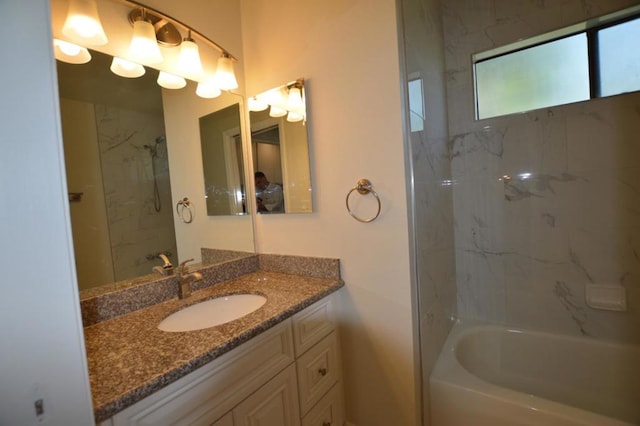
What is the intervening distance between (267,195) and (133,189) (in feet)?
2.21

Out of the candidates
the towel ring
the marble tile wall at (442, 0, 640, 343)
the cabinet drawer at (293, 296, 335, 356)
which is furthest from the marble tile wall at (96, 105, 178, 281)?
the marble tile wall at (442, 0, 640, 343)

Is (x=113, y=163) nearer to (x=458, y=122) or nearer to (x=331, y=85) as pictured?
(x=331, y=85)

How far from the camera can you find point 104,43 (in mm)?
1135

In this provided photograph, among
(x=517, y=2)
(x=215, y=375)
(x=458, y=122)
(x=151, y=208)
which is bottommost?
(x=215, y=375)

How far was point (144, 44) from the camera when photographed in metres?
1.24

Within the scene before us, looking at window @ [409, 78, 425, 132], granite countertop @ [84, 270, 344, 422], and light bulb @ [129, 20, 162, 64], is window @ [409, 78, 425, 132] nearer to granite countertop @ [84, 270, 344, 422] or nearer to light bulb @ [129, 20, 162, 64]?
granite countertop @ [84, 270, 344, 422]

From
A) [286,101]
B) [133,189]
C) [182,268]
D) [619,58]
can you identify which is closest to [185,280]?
[182,268]

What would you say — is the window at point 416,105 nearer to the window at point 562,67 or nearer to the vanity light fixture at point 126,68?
the window at point 562,67

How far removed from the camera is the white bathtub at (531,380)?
1.14 metres

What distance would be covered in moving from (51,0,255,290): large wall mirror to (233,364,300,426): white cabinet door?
28.0 inches

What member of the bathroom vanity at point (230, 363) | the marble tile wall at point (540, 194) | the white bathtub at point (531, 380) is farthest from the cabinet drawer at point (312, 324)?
the marble tile wall at point (540, 194)

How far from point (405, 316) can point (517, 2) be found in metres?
1.94

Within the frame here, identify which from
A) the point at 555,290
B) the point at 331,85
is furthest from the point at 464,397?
the point at 331,85

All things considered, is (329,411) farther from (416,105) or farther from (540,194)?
(540,194)
